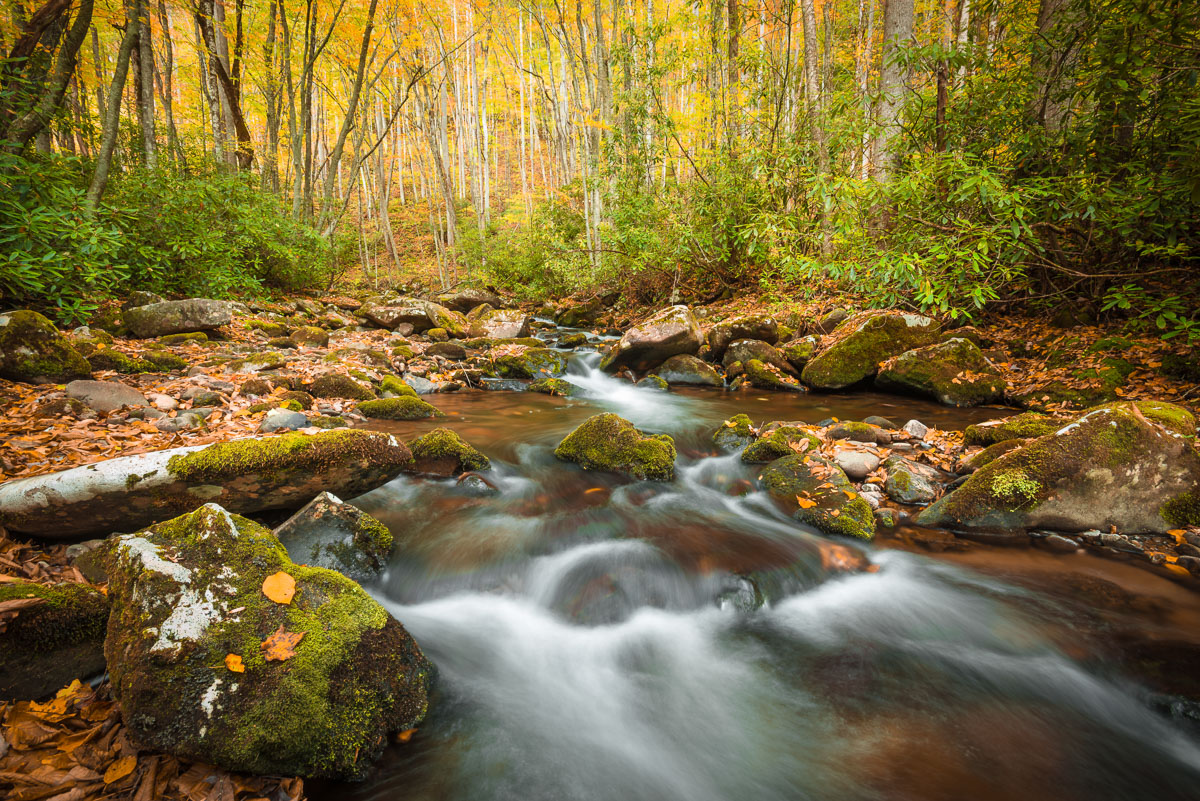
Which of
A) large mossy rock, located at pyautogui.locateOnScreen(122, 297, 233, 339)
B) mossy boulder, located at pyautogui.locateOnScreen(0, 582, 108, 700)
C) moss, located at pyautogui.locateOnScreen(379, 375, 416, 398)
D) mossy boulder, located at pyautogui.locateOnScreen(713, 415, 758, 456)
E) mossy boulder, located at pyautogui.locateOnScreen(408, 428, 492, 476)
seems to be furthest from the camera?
large mossy rock, located at pyautogui.locateOnScreen(122, 297, 233, 339)

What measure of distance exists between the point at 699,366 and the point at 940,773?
7749 millimetres

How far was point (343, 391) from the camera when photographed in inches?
258

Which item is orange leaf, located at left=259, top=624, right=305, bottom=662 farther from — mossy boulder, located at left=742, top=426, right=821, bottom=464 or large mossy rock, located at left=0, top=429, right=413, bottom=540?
mossy boulder, located at left=742, top=426, right=821, bottom=464

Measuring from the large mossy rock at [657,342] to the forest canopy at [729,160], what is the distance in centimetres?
202

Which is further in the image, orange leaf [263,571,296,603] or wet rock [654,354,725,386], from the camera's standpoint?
wet rock [654,354,725,386]

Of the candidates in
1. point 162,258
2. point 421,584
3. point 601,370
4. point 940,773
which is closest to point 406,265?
point 162,258

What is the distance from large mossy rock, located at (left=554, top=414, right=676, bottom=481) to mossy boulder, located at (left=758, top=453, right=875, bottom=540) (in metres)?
1.08

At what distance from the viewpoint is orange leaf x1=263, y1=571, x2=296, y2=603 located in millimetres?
2086

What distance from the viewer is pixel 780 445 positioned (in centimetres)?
536

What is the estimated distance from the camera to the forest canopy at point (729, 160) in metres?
5.12

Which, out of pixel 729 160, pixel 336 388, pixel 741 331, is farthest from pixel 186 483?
pixel 729 160

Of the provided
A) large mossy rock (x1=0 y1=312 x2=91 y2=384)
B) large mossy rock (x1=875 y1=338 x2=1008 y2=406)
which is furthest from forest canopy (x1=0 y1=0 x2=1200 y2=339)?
large mossy rock (x1=875 y1=338 x2=1008 y2=406)

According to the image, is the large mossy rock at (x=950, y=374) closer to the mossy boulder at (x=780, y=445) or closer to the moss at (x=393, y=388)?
the mossy boulder at (x=780, y=445)

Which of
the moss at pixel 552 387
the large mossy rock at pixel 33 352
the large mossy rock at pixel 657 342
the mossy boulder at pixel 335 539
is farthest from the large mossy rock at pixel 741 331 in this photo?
the large mossy rock at pixel 33 352
